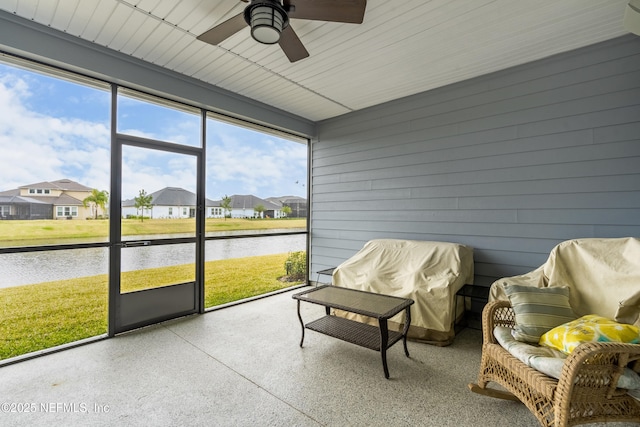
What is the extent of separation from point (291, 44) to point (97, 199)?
258 centimetres

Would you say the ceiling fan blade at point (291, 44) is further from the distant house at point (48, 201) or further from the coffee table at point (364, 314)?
the distant house at point (48, 201)

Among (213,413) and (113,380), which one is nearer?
(213,413)

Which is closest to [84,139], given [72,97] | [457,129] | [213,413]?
[72,97]

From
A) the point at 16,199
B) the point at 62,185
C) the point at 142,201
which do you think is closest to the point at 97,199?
the point at 62,185

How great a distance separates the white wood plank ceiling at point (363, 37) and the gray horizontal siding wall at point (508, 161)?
0.30m

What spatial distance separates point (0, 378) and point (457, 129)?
5.06m

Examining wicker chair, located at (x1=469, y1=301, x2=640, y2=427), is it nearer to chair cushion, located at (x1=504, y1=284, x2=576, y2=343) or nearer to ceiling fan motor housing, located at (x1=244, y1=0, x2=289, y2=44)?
chair cushion, located at (x1=504, y1=284, x2=576, y2=343)

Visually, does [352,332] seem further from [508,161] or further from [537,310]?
[508,161]

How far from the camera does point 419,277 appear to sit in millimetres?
3180

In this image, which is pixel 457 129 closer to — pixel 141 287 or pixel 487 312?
pixel 487 312

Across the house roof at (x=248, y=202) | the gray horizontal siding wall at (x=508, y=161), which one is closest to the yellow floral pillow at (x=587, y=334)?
the gray horizontal siding wall at (x=508, y=161)

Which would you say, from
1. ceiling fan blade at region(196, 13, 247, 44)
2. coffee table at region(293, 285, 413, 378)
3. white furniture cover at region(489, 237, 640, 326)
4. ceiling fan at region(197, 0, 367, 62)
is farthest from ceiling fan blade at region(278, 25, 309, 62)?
white furniture cover at region(489, 237, 640, 326)

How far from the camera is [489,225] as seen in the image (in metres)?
3.39

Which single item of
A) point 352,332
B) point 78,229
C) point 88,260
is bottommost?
point 352,332
